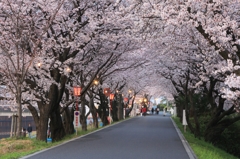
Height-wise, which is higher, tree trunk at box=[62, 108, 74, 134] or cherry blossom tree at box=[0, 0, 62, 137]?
cherry blossom tree at box=[0, 0, 62, 137]

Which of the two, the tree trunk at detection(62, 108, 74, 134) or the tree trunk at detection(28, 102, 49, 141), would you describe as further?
the tree trunk at detection(62, 108, 74, 134)

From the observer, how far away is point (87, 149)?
1291 cm

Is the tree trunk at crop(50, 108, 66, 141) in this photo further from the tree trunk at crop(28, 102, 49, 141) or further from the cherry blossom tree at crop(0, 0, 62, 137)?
the cherry blossom tree at crop(0, 0, 62, 137)

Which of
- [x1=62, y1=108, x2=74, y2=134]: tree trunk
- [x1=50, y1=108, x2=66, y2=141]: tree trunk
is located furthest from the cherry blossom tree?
[x1=62, y1=108, x2=74, y2=134]: tree trunk

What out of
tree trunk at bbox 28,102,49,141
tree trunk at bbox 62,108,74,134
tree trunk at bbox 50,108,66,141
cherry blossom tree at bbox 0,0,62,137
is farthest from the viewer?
tree trunk at bbox 62,108,74,134

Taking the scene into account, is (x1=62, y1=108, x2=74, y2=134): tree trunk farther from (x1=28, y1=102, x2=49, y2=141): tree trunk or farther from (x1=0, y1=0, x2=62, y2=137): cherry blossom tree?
(x1=0, y1=0, x2=62, y2=137): cherry blossom tree

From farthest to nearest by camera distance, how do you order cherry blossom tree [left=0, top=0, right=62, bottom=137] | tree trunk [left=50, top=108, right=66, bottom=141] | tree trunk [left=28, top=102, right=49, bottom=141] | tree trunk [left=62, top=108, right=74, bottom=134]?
→ tree trunk [left=62, top=108, right=74, bottom=134]
tree trunk [left=50, top=108, right=66, bottom=141]
tree trunk [left=28, top=102, right=49, bottom=141]
cherry blossom tree [left=0, top=0, right=62, bottom=137]

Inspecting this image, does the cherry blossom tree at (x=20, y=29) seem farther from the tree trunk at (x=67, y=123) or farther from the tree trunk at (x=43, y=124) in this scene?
the tree trunk at (x=67, y=123)

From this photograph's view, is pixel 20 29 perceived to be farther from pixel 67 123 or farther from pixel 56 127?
pixel 67 123

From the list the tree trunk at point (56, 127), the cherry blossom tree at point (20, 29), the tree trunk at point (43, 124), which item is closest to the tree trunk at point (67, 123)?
the tree trunk at point (56, 127)

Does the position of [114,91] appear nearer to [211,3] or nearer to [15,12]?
[15,12]

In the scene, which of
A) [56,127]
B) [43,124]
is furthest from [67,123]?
[43,124]

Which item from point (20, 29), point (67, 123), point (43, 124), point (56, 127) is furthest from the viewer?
point (67, 123)

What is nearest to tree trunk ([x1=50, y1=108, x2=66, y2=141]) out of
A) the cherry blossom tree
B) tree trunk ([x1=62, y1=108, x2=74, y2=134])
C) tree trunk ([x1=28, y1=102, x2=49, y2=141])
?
tree trunk ([x1=28, y1=102, x2=49, y2=141])
